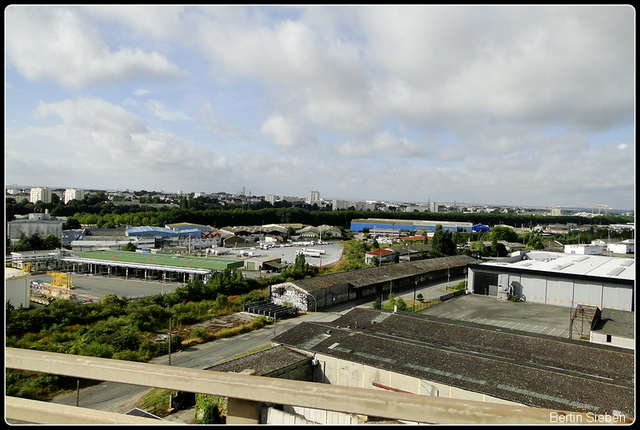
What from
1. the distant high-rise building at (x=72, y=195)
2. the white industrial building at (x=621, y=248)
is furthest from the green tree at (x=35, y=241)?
the white industrial building at (x=621, y=248)

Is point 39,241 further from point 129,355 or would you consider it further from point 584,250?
point 584,250

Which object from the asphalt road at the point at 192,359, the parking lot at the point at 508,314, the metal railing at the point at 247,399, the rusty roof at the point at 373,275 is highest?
the metal railing at the point at 247,399

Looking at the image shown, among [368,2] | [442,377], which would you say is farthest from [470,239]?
[368,2]

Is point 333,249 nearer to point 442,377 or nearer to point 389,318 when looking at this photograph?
point 389,318

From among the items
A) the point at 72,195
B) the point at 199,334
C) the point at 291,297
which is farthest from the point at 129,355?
the point at 72,195

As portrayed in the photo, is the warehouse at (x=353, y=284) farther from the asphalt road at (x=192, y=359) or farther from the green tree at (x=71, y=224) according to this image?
the green tree at (x=71, y=224)

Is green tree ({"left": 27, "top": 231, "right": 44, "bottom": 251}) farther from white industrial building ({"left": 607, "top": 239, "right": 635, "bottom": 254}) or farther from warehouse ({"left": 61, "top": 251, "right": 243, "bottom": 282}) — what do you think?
white industrial building ({"left": 607, "top": 239, "right": 635, "bottom": 254})
